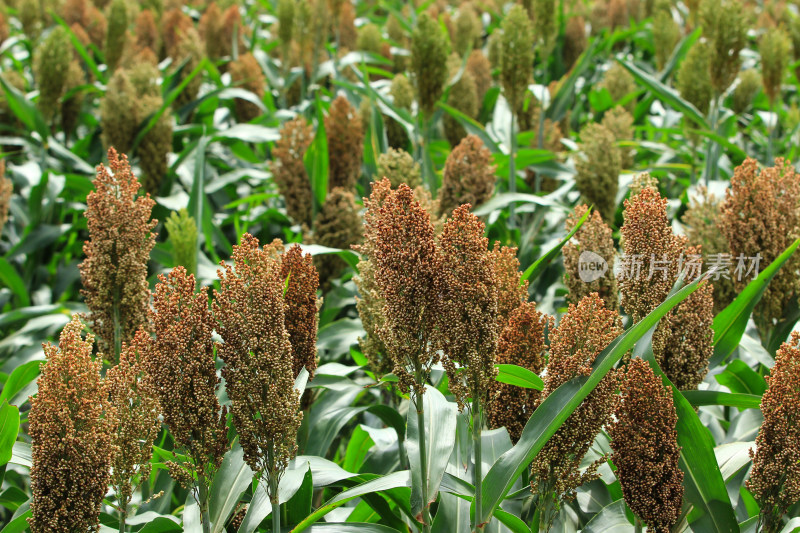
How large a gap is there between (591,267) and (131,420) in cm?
152

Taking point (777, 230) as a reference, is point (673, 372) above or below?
below

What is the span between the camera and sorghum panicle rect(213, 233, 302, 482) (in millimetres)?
1888

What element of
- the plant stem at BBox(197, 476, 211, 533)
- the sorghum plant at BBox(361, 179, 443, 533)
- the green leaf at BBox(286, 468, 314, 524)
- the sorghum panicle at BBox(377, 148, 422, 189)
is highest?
the sorghum plant at BBox(361, 179, 443, 533)

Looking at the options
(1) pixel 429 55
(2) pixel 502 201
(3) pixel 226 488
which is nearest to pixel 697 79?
(1) pixel 429 55

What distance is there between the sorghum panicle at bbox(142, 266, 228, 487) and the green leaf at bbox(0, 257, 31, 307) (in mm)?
2844

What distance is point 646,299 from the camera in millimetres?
2156

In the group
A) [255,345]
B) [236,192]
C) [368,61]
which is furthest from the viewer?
[368,61]

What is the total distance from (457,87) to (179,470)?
4599 millimetres

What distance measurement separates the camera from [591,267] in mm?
2617

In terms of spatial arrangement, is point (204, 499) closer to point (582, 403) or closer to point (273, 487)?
point (273, 487)

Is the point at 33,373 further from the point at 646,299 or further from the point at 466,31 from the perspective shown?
the point at 466,31

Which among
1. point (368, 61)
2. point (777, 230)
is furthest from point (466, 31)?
point (777, 230)

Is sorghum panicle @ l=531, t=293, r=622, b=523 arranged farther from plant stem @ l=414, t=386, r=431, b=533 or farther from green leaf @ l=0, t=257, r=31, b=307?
green leaf @ l=0, t=257, r=31, b=307

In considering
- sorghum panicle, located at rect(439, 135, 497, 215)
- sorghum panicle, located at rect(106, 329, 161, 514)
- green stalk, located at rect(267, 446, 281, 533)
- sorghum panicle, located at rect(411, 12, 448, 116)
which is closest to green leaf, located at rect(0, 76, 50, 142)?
sorghum panicle, located at rect(411, 12, 448, 116)
